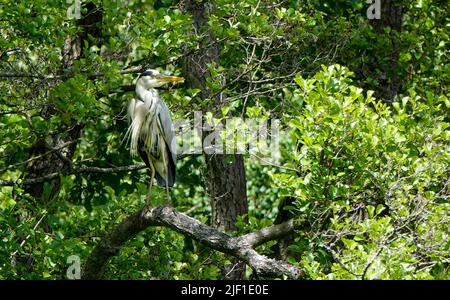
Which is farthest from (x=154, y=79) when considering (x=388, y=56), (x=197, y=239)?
(x=388, y=56)

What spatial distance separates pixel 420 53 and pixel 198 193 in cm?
362

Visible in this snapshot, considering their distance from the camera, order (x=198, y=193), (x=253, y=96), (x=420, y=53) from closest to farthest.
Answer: (x=253, y=96) < (x=420, y=53) < (x=198, y=193)

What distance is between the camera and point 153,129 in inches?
284

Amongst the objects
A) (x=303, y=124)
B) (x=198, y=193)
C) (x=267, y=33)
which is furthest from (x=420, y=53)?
(x=198, y=193)

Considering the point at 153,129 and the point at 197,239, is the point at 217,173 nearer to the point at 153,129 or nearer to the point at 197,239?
the point at 153,129

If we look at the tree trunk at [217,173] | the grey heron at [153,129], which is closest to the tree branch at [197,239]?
the grey heron at [153,129]

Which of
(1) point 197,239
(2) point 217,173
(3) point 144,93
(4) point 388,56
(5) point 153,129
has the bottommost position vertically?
(1) point 197,239

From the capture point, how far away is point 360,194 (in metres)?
5.16

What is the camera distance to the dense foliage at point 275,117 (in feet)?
16.0

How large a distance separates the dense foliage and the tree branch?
0.12m

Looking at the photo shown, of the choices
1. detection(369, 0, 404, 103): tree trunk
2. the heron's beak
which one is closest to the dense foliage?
detection(369, 0, 404, 103): tree trunk

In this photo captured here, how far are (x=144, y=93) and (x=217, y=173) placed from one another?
941 mm
